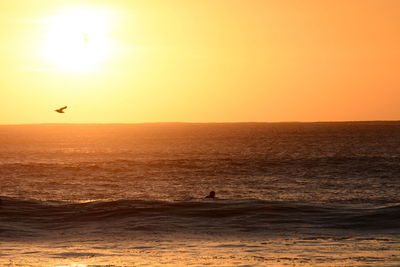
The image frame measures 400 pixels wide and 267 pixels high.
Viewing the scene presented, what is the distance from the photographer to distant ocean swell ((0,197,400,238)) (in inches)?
1537

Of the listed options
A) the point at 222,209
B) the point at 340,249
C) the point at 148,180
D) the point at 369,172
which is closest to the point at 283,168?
the point at 369,172

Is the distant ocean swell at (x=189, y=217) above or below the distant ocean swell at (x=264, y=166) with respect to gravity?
below

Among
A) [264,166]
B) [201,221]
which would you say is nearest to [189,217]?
[201,221]

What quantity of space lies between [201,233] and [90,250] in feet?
25.6

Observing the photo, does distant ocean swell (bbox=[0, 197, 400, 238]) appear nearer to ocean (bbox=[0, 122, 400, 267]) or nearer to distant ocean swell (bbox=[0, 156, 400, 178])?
ocean (bbox=[0, 122, 400, 267])

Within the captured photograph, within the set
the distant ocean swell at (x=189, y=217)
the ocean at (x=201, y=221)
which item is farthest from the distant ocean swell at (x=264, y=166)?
the distant ocean swell at (x=189, y=217)

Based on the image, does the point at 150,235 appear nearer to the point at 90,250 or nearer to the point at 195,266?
the point at 90,250

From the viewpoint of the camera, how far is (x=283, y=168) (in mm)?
91812

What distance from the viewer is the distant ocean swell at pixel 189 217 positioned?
128 feet

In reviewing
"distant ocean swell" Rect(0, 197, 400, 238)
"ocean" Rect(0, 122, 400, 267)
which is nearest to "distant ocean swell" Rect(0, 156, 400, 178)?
"ocean" Rect(0, 122, 400, 267)

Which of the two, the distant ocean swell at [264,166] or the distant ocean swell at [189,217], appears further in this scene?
the distant ocean swell at [264,166]

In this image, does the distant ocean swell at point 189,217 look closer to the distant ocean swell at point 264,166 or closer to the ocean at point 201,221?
the ocean at point 201,221

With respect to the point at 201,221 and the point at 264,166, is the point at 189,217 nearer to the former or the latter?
the point at 201,221

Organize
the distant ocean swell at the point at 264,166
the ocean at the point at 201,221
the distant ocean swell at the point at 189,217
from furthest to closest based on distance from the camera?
the distant ocean swell at the point at 264,166, the distant ocean swell at the point at 189,217, the ocean at the point at 201,221
